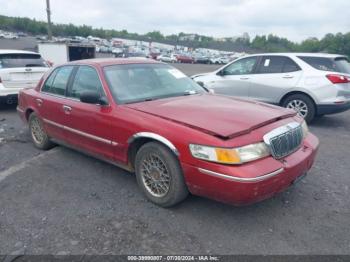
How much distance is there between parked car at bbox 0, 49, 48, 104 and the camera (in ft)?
25.4

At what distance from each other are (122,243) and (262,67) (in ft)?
20.0

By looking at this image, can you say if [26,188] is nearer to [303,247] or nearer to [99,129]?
[99,129]

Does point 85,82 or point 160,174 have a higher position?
point 85,82

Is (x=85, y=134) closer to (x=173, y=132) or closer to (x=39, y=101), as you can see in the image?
(x=39, y=101)

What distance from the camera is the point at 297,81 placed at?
Result: 7.01 meters

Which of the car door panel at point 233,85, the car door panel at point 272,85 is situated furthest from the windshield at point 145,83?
the car door panel at point 233,85

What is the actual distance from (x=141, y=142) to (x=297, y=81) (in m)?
4.83

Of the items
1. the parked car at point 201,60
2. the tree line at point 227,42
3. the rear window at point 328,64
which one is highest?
the rear window at point 328,64

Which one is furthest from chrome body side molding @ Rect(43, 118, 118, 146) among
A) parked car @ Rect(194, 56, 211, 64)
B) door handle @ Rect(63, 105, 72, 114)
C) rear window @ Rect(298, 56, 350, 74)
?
parked car @ Rect(194, 56, 211, 64)

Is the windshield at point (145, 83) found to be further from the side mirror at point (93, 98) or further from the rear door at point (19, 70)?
the rear door at point (19, 70)

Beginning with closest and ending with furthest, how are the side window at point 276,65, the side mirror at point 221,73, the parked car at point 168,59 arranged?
the side window at point 276,65 → the side mirror at point 221,73 → the parked car at point 168,59

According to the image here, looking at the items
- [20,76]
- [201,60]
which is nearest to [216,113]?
[20,76]

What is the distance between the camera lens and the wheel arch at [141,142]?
3131 mm

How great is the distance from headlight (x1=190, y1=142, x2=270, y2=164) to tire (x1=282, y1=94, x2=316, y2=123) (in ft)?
14.8
